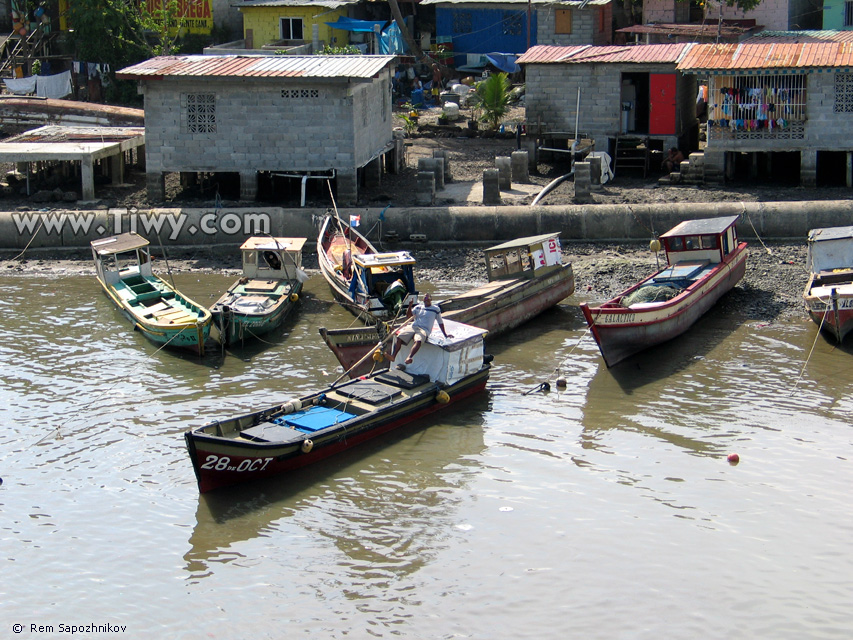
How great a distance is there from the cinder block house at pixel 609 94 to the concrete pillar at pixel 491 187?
577cm

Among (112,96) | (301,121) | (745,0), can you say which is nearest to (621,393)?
(301,121)

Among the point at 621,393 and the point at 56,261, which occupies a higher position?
the point at 56,261

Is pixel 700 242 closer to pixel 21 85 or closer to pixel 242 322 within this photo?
pixel 242 322

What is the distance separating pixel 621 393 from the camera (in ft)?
55.3

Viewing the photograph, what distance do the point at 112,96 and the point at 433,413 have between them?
29.5 metres

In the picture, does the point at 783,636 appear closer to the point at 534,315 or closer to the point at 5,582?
the point at 5,582

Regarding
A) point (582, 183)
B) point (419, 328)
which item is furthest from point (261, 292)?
point (582, 183)

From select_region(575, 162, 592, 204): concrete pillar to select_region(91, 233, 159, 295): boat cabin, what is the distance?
11191 millimetres

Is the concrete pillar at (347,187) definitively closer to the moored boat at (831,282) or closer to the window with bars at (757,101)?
the window with bars at (757,101)

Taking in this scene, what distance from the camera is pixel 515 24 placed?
41.8 m

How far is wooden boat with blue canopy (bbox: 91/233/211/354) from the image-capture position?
1862cm

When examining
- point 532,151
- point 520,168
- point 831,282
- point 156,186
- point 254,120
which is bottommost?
point 831,282

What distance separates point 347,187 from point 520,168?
19.5 feet

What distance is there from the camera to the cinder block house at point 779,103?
2711 cm
